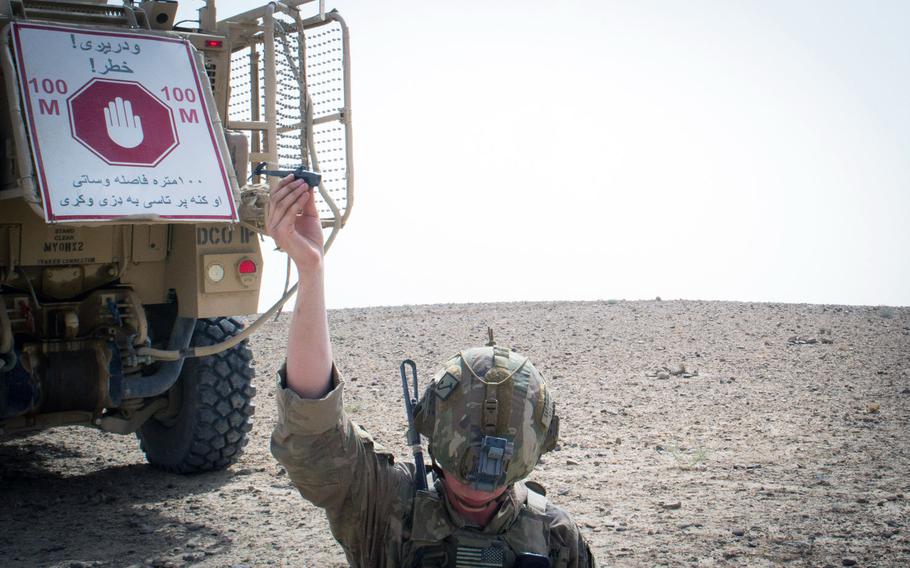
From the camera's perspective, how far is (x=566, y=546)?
8.25 ft

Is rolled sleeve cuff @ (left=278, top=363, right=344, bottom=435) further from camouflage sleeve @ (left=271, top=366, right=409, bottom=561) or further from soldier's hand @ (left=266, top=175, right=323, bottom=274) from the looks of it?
soldier's hand @ (left=266, top=175, right=323, bottom=274)

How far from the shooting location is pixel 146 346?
18.4 ft

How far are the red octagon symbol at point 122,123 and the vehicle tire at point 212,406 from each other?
1.61m

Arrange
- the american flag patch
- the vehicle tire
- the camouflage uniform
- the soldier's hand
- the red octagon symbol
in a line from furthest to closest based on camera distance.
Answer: the vehicle tire, the red octagon symbol, the american flag patch, the camouflage uniform, the soldier's hand

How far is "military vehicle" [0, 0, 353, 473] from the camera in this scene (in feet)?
15.4

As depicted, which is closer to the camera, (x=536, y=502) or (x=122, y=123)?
(x=536, y=502)

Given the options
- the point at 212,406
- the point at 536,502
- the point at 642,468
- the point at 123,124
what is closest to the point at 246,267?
the point at 212,406

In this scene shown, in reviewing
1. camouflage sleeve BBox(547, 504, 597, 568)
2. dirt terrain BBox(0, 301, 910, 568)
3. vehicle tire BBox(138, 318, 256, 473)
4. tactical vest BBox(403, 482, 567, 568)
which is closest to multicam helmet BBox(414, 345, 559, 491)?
tactical vest BBox(403, 482, 567, 568)

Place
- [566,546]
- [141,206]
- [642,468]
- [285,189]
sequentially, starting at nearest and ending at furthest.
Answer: [285,189], [566,546], [141,206], [642,468]

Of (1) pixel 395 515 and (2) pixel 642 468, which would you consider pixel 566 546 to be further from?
(2) pixel 642 468

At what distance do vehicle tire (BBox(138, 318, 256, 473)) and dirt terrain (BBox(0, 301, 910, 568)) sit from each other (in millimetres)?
161

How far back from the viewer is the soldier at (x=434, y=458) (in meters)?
2.14

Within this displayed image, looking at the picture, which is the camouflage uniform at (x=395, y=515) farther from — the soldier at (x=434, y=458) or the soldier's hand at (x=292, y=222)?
the soldier's hand at (x=292, y=222)

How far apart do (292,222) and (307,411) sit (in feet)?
1.35
